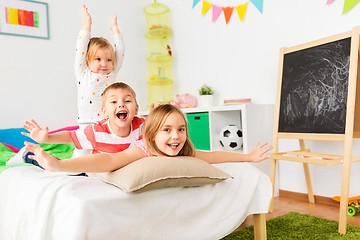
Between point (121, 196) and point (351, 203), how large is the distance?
5.62ft

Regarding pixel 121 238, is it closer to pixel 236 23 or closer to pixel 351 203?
pixel 351 203

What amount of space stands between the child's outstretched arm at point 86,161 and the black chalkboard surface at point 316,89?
132 centimetres

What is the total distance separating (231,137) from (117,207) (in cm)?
176

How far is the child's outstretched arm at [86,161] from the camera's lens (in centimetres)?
101

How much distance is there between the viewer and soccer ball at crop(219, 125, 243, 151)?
2.66 m

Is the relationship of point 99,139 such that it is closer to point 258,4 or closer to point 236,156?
point 236,156

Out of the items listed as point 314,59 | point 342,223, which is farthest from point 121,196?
point 314,59

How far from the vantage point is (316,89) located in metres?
2.16

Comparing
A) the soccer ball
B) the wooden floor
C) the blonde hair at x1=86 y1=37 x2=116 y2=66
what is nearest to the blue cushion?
the blonde hair at x1=86 y1=37 x2=116 y2=66

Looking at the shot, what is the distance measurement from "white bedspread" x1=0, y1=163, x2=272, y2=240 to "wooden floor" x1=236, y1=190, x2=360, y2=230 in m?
0.65

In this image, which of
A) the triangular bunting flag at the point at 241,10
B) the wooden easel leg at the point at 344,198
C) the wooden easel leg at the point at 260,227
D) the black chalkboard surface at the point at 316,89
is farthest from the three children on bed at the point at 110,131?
the triangular bunting flag at the point at 241,10

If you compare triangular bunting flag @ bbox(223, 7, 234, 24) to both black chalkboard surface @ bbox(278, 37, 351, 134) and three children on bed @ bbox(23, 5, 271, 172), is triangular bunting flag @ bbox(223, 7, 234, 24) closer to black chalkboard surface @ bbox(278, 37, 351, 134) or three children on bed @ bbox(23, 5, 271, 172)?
black chalkboard surface @ bbox(278, 37, 351, 134)

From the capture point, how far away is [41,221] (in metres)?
1.02

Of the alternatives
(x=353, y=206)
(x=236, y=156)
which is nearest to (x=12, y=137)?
(x=236, y=156)
